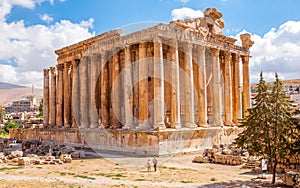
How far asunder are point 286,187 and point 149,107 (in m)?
15.4

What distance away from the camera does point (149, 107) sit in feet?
90.3

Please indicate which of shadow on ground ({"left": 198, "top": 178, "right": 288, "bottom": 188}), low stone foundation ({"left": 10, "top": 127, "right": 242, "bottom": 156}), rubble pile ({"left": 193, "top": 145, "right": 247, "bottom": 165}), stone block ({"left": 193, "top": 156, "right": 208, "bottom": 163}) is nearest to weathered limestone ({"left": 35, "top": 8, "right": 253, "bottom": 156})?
low stone foundation ({"left": 10, "top": 127, "right": 242, "bottom": 156})

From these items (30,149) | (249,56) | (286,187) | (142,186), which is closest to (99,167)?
(142,186)

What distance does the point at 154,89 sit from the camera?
24.5 m

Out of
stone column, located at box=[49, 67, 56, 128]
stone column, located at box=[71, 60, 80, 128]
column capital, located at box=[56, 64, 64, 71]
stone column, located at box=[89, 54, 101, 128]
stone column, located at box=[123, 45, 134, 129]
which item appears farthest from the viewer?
stone column, located at box=[49, 67, 56, 128]

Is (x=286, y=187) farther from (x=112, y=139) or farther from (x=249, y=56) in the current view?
(x=249, y=56)

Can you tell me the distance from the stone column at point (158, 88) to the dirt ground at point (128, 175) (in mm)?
2900

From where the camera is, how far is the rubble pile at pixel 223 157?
20.3 m

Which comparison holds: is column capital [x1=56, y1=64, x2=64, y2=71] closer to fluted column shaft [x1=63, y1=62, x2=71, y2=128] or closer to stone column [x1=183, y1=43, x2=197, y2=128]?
fluted column shaft [x1=63, y1=62, x2=71, y2=128]

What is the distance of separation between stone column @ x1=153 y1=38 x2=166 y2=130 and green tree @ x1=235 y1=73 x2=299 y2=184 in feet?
31.8

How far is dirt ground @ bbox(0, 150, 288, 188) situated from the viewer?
1467cm

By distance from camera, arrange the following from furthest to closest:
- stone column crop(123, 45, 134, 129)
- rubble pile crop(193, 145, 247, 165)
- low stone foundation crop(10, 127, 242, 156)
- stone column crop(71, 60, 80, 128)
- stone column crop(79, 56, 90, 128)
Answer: stone column crop(71, 60, 80, 128)
stone column crop(79, 56, 90, 128)
stone column crop(123, 45, 134, 129)
low stone foundation crop(10, 127, 242, 156)
rubble pile crop(193, 145, 247, 165)

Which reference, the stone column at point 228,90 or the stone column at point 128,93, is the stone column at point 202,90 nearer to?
the stone column at point 228,90

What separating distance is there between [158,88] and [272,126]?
11268 mm
